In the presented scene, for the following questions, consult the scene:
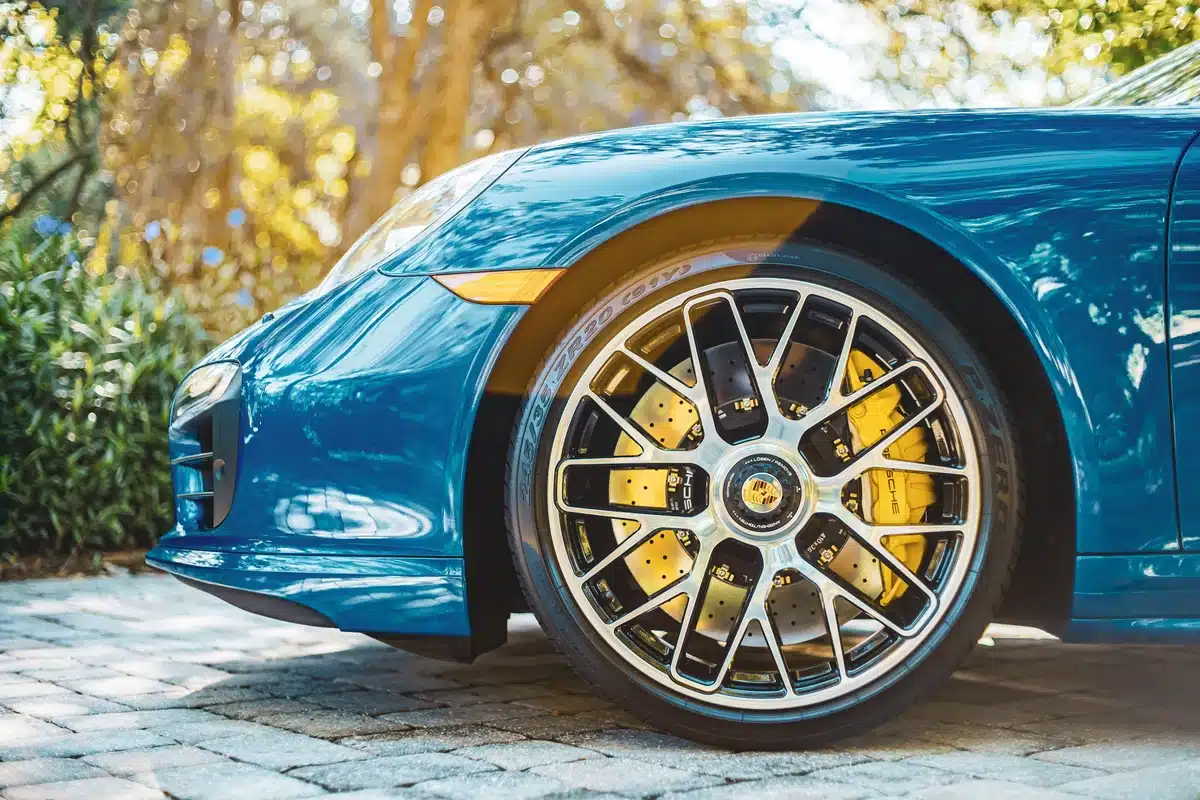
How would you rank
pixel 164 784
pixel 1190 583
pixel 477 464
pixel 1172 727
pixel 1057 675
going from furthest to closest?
pixel 1057 675 < pixel 1172 727 < pixel 477 464 < pixel 1190 583 < pixel 164 784

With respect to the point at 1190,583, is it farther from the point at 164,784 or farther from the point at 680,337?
the point at 164,784

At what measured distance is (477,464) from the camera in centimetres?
232

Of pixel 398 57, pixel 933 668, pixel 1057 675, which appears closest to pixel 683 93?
pixel 398 57

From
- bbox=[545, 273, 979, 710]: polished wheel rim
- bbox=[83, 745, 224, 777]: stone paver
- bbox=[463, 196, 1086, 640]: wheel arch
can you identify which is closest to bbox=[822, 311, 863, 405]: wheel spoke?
bbox=[545, 273, 979, 710]: polished wheel rim

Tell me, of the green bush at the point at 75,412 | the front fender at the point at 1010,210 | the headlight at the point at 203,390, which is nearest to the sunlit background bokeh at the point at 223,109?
the green bush at the point at 75,412

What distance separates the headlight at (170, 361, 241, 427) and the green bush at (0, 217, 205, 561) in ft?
8.74

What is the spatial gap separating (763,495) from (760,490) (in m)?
0.01

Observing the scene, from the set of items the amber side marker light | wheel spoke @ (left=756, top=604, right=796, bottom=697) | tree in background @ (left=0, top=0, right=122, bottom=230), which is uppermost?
tree in background @ (left=0, top=0, right=122, bottom=230)

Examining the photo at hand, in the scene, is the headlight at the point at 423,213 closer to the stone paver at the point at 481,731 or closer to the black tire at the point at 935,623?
the black tire at the point at 935,623

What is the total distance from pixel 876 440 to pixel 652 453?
45 centimetres

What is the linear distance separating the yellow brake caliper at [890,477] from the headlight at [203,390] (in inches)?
50.8

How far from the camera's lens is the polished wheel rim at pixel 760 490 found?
2.27 meters

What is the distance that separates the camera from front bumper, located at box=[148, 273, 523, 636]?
90.0 inches

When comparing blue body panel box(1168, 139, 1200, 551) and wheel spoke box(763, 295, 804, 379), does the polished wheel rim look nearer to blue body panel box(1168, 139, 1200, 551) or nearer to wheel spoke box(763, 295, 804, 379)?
wheel spoke box(763, 295, 804, 379)
